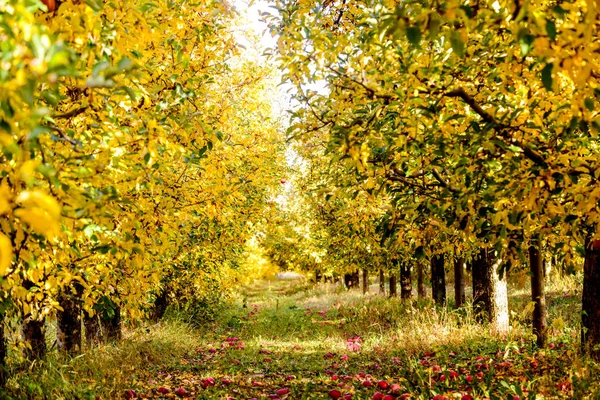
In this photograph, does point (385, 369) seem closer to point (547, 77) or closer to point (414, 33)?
point (547, 77)

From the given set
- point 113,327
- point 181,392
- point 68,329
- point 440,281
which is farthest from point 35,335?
point 440,281

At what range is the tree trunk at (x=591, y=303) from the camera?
5.30m

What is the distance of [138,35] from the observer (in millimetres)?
2924

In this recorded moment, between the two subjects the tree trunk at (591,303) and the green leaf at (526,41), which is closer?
the green leaf at (526,41)

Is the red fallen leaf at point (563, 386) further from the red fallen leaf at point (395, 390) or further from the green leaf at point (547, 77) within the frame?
the green leaf at point (547, 77)

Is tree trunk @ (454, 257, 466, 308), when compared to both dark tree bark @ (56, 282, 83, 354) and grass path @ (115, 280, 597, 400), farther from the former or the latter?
dark tree bark @ (56, 282, 83, 354)

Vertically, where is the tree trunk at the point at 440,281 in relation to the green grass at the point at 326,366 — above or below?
above

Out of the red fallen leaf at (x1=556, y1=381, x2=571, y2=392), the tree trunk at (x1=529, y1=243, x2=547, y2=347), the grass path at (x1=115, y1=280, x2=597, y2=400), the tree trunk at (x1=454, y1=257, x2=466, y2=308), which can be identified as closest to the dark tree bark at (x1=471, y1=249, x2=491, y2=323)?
the grass path at (x1=115, y1=280, x2=597, y2=400)

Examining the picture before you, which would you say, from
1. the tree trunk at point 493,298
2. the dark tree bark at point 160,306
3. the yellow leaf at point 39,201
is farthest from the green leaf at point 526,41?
the dark tree bark at point 160,306

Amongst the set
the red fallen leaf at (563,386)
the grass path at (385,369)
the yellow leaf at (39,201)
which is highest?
the yellow leaf at (39,201)

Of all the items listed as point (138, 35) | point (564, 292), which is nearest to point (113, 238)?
point (138, 35)

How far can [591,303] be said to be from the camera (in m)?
5.45

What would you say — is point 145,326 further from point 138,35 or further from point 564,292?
point 564,292

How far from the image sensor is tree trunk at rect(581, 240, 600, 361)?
17.4 ft
